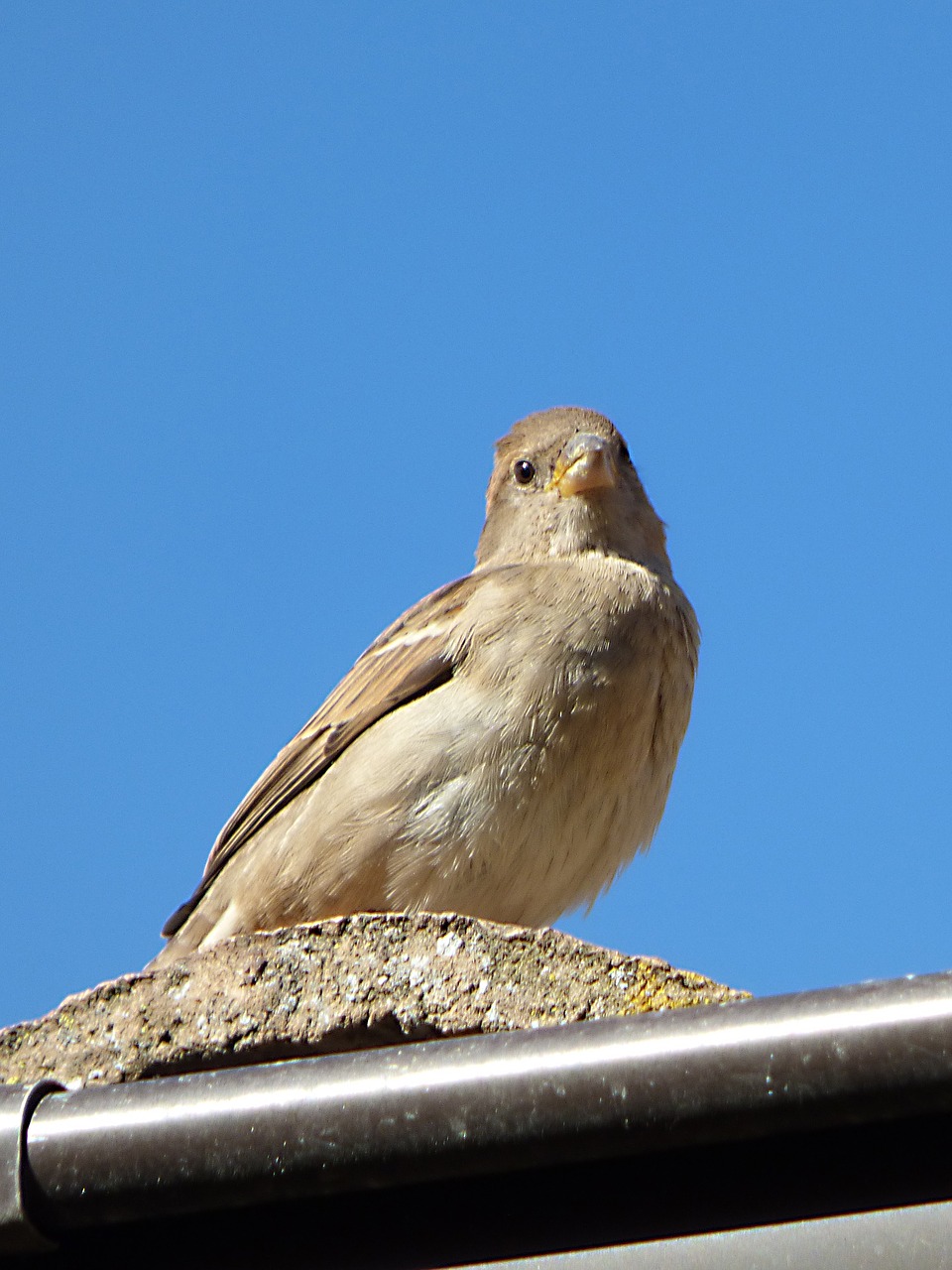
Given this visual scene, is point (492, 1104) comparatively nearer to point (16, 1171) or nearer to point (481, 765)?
point (16, 1171)

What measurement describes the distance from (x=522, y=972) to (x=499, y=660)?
2085mm

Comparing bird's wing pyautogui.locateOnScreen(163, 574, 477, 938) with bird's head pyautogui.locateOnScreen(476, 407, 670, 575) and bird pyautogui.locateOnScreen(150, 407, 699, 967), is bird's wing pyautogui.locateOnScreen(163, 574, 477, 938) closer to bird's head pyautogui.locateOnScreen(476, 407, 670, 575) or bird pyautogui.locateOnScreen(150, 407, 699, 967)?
bird pyautogui.locateOnScreen(150, 407, 699, 967)

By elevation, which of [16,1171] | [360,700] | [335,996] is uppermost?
[360,700]

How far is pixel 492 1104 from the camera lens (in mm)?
1903

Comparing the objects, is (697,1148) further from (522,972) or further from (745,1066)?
(522,972)

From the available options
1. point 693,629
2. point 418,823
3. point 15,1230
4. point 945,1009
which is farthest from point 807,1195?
point 693,629

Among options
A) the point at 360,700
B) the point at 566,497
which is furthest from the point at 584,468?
the point at 360,700

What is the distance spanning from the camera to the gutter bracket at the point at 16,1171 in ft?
6.47

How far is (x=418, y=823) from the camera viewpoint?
14.3 feet

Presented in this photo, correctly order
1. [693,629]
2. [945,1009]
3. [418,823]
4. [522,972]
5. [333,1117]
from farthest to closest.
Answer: [693,629]
[418,823]
[522,972]
[333,1117]
[945,1009]

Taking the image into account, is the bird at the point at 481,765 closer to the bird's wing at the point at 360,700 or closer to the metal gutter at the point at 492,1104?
the bird's wing at the point at 360,700

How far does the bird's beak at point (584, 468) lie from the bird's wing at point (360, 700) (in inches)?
31.0

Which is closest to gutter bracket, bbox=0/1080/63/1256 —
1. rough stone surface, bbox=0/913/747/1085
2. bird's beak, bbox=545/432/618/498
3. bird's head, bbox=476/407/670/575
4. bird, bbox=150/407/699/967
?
rough stone surface, bbox=0/913/747/1085

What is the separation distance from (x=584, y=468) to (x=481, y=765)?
1927mm
